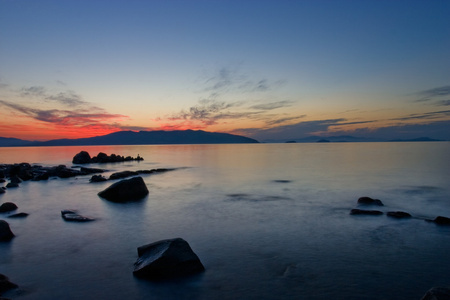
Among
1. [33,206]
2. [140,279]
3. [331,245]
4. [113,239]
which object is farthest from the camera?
[33,206]

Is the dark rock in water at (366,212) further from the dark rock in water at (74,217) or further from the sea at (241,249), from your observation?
the dark rock in water at (74,217)

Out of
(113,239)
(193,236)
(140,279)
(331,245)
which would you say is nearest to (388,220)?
(331,245)

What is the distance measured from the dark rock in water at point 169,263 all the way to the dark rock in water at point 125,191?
1172cm

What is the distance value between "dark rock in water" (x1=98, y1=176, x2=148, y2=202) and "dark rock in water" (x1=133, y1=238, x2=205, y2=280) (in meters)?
11.7

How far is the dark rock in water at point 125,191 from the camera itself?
1880 cm

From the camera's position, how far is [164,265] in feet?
24.7

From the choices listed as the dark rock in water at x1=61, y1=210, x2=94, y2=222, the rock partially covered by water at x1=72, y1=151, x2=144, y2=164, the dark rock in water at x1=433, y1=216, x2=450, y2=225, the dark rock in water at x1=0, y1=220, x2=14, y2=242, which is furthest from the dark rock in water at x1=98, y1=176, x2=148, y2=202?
Answer: the rock partially covered by water at x1=72, y1=151, x2=144, y2=164

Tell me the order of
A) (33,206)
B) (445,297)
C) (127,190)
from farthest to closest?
(127,190), (33,206), (445,297)

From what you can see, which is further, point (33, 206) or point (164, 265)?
point (33, 206)

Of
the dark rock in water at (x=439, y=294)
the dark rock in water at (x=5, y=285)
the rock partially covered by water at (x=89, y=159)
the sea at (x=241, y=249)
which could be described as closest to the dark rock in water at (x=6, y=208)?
the sea at (x=241, y=249)

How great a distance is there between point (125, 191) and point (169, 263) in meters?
12.7

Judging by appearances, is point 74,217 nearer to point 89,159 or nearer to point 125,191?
point 125,191

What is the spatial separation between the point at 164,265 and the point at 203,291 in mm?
1387

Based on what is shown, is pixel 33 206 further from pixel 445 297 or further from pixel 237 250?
pixel 445 297
